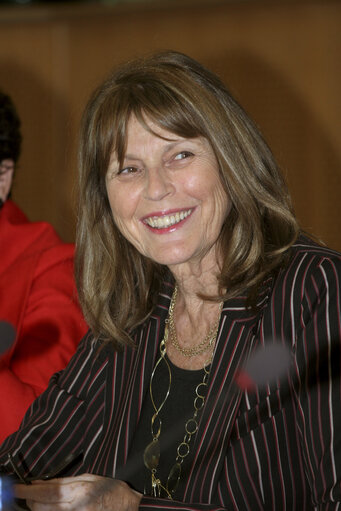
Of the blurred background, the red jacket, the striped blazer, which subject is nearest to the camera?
the striped blazer

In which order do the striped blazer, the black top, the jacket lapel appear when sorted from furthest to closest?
the black top → the jacket lapel → the striped blazer

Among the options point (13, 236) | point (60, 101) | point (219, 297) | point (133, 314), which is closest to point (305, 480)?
point (219, 297)

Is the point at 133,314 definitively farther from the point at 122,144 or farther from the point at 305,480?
the point at 305,480

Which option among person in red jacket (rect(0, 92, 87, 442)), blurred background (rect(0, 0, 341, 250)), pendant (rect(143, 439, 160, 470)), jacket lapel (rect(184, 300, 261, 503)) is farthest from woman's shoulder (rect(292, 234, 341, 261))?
blurred background (rect(0, 0, 341, 250))

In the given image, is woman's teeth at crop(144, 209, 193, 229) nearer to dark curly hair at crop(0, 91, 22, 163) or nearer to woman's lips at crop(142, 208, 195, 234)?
woman's lips at crop(142, 208, 195, 234)

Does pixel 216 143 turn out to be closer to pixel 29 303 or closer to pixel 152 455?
pixel 152 455

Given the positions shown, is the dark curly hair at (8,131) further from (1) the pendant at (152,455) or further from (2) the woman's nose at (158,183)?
(1) the pendant at (152,455)

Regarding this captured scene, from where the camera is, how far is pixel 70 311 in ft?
6.67

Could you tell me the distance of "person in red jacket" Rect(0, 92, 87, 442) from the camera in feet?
6.14

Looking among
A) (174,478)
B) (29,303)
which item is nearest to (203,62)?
(29,303)

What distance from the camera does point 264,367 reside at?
133cm

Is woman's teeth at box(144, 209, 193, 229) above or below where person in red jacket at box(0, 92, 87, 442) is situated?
above

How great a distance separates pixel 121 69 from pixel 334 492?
0.94m

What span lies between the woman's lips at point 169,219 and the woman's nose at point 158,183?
0.05m
